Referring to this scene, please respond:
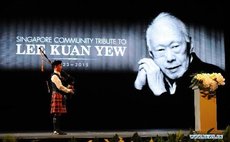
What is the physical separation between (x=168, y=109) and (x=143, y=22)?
1611 mm

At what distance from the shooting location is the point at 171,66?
24.6 ft

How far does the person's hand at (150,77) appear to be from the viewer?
7320mm

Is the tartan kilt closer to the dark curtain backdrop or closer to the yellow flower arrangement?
the dark curtain backdrop

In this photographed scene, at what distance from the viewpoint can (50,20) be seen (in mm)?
7055

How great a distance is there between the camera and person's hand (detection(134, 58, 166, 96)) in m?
7.32

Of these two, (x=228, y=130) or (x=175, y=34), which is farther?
(x=175, y=34)

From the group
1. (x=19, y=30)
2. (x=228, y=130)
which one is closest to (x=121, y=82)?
(x=19, y=30)

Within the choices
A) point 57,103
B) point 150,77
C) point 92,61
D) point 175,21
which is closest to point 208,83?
point 57,103

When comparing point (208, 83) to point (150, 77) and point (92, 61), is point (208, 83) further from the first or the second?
point (150, 77)

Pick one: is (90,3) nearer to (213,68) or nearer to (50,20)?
(50,20)

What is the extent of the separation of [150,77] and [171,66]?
44cm

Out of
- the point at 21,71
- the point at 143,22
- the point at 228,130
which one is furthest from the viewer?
the point at 143,22

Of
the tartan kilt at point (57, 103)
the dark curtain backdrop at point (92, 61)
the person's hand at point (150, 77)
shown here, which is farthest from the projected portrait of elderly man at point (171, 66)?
the tartan kilt at point (57, 103)

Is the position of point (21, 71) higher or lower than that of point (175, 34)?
lower
